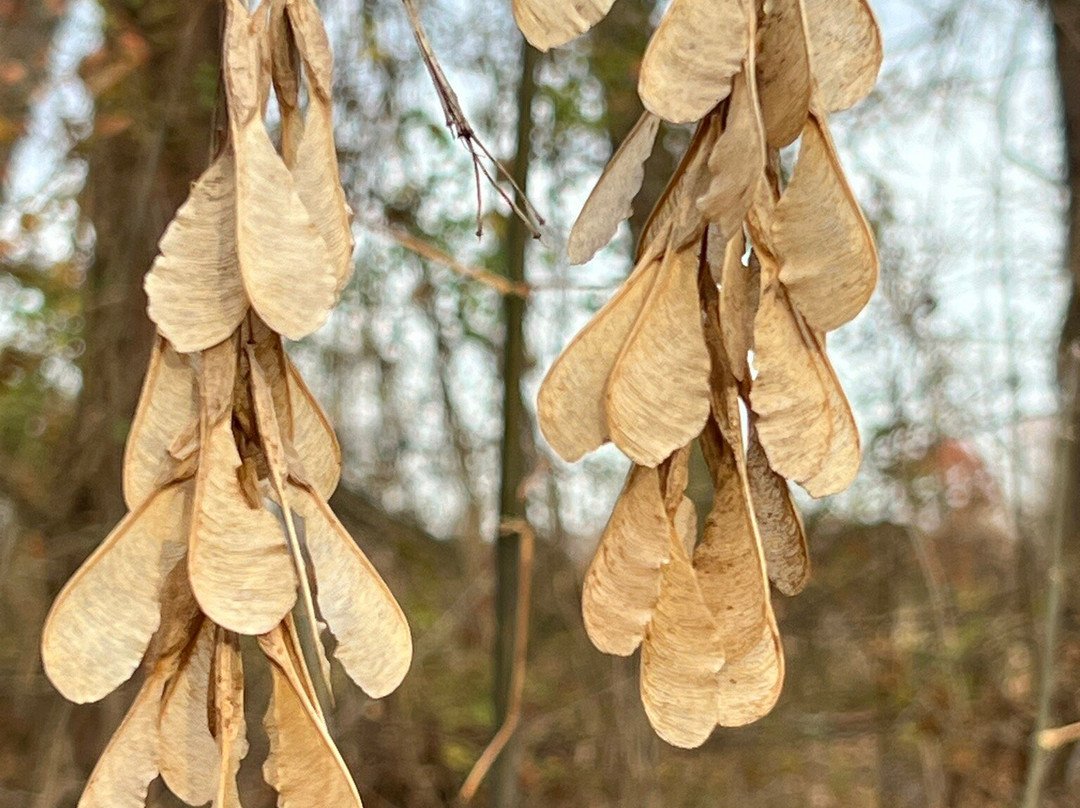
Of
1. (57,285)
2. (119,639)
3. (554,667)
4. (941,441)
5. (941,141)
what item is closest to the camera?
(119,639)

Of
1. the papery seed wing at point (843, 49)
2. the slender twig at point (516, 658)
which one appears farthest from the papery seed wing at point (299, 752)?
the slender twig at point (516, 658)

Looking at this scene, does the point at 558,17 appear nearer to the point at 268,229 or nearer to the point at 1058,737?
the point at 268,229

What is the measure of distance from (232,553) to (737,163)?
159 millimetres

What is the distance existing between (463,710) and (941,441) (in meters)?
1.21

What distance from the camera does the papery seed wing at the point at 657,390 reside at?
27cm

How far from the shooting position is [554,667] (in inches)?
94.9

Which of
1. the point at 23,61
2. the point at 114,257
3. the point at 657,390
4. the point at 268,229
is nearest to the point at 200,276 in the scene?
the point at 268,229

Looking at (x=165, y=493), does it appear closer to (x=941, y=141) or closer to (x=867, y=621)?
(x=941, y=141)

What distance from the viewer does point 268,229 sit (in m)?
0.28

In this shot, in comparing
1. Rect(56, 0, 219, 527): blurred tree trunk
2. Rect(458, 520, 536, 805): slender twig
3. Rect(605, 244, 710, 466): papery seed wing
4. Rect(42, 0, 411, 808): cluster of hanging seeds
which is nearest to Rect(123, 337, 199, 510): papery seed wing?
Rect(42, 0, 411, 808): cluster of hanging seeds

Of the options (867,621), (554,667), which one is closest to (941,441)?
(867,621)

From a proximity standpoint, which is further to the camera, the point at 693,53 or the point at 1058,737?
the point at 1058,737

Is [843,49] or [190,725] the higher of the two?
[843,49]

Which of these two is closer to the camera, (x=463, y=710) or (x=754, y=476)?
(x=754, y=476)
